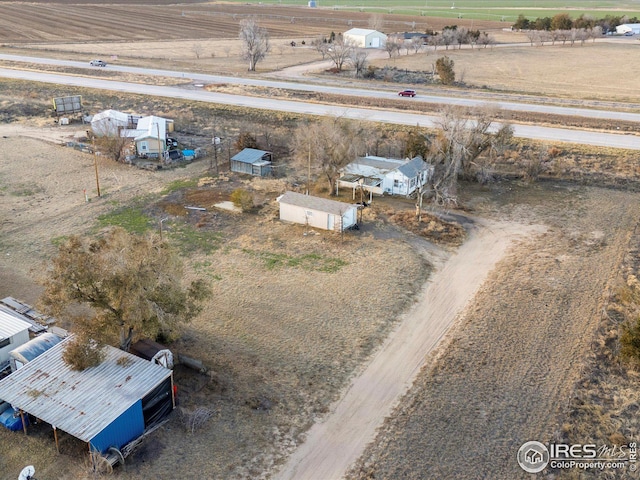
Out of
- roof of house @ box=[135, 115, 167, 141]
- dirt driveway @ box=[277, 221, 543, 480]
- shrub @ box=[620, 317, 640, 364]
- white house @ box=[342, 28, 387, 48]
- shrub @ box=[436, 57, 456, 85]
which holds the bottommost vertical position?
dirt driveway @ box=[277, 221, 543, 480]

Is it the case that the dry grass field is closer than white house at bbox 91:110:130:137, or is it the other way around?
the dry grass field

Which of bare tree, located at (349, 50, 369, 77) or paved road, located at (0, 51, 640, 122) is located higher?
bare tree, located at (349, 50, 369, 77)

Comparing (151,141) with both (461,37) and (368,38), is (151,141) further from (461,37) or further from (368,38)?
(461,37)

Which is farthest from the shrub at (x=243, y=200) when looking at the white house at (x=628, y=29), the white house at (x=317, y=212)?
the white house at (x=628, y=29)

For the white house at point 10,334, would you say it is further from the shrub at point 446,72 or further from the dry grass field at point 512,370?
the shrub at point 446,72

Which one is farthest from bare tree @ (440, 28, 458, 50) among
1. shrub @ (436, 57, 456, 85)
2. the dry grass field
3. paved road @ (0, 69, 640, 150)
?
the dry grass field

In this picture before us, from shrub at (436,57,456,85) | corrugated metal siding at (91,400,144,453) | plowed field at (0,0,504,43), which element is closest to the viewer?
corrugated metal siding at (91,400,144,453)

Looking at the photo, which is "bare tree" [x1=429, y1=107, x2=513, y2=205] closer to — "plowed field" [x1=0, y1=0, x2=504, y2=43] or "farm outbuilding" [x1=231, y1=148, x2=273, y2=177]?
"farm outbuilding" [x1=231, y1=148, x2=273, y2=177]

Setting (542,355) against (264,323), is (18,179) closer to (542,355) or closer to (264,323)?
(264,323)

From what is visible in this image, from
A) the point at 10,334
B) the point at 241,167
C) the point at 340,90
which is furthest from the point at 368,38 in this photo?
the point at 10,334
